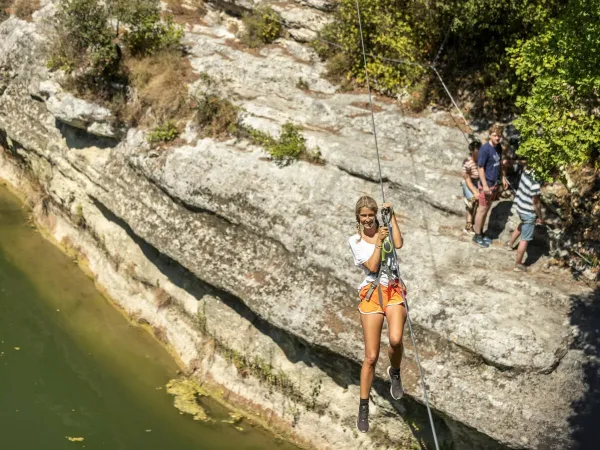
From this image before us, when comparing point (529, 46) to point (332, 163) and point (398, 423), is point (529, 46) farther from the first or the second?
point (398, 423)

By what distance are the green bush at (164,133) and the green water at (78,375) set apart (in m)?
3.52

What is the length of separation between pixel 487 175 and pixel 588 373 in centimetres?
321

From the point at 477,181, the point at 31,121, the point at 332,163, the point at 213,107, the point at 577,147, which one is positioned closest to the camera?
the point at 577,147

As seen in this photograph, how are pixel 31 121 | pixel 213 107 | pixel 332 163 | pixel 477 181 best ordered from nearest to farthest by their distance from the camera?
pixel 477 181
pixel 332 163
pixel 213 107
pixel 31 121

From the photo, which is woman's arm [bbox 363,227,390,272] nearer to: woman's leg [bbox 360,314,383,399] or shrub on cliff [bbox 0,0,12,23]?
woman's leg [bbox 360,314,383,399]

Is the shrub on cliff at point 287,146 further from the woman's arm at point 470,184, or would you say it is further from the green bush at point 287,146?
the woman's arm at point 470,184

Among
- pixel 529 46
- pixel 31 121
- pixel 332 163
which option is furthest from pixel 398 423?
pixel 31 121

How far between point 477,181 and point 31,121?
37.8ft

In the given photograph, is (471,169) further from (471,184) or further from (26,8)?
(26,8)

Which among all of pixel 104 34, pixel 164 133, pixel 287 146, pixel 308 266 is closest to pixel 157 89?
pixel 164 133

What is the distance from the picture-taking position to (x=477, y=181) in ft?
35.8

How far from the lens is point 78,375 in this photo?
1258 cm

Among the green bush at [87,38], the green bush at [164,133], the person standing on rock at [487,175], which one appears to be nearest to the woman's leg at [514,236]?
the person standing on rock at [487,175]

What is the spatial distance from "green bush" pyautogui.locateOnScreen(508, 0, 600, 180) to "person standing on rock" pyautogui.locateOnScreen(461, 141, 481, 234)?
124cm
